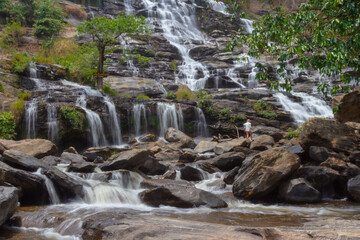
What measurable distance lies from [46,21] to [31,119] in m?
17.4

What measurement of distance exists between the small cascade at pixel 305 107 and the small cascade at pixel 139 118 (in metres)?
10.3

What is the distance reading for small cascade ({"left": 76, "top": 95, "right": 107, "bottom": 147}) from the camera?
15.8 metres

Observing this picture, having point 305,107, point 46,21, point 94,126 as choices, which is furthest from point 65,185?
point 46,21

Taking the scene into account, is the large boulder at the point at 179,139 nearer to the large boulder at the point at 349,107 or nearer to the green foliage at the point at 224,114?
the green foliage at the point at 224,114

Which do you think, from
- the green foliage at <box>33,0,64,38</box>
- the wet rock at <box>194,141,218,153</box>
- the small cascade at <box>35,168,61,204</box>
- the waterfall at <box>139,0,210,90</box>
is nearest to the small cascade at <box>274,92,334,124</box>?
the waterfall at <box>139,0,210,90</box>

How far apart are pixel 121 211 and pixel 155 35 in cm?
2986

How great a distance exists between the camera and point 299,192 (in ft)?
22.9

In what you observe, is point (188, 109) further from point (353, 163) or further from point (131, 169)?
point (353, 163)

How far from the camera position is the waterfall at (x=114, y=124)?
55.5 feet

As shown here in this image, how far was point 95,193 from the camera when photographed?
699 centimetres

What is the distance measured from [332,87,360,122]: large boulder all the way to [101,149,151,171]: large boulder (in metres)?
6.76

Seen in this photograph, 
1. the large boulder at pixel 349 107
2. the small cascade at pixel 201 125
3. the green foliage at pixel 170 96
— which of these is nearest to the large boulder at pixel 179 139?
the small cascade at pixel 201 125

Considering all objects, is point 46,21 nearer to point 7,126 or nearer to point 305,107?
point 7,126

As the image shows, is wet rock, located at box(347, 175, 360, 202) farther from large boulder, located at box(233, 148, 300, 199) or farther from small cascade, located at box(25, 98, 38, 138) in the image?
small cascade, located at box(25, 98, 38, 138)
